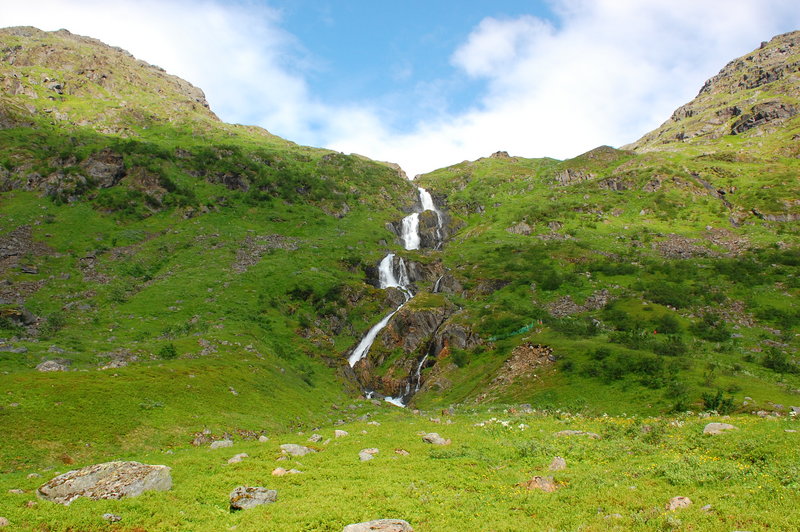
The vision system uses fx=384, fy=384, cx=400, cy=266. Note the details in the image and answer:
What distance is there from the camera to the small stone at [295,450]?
61.4 ft

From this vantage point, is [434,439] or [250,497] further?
[434,439]

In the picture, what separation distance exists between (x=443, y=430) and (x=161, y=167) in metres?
100

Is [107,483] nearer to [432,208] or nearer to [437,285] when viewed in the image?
[437,285]

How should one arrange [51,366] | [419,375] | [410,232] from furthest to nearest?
[410,232]
[419,375]
[51,366]

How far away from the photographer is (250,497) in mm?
12914

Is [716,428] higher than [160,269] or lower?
lower

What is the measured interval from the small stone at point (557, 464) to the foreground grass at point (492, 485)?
488mm

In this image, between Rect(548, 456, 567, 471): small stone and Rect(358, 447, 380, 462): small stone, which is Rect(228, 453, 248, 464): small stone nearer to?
Rect(358, 447, 380, 462): small stone

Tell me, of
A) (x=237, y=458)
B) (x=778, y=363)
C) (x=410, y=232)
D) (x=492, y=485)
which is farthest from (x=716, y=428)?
(x=410, y=232)

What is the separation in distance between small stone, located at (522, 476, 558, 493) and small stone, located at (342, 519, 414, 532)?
5217 millimetres

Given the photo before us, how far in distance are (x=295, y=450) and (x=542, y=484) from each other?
11767 mm

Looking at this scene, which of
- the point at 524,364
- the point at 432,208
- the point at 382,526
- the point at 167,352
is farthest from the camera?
the point at 432,208

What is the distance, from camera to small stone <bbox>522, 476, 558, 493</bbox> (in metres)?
13.0

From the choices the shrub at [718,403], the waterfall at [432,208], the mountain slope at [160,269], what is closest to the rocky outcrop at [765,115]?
the waterfall at [432,208]
